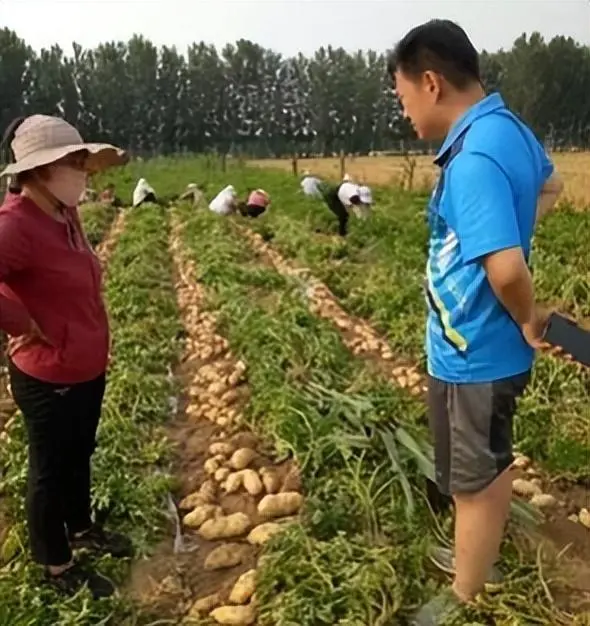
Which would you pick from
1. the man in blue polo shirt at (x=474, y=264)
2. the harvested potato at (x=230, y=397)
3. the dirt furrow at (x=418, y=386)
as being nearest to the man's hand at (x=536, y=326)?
the man in blue polo shirt at (x=474, y=264)

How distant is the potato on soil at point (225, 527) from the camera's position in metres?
3.12

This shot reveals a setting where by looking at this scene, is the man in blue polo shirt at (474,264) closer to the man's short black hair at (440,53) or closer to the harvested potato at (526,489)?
the man's short black hair at (440,53)

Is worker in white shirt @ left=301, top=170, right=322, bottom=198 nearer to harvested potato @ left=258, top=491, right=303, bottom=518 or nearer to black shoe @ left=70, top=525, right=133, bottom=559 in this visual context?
harvested potato @ left=258, top=491, right=303, bottom=518

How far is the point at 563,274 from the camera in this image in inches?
252

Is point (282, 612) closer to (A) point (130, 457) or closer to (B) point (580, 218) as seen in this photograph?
(A) point (130, 457)

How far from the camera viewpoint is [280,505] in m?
3.19

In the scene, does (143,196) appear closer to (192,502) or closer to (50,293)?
(192,502)

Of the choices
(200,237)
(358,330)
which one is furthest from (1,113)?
(358,330)

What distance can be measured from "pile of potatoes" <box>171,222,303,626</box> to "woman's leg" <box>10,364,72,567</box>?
0.50m

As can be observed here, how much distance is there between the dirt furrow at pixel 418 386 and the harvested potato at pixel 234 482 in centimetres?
108

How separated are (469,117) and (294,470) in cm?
183

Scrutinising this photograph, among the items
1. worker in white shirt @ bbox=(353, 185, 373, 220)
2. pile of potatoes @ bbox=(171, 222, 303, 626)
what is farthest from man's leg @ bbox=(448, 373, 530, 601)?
worker in white shirt @ bbox=(353, 185, 373, 220)

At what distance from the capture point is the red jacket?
2.43 metres

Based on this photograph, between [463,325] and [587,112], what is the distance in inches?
457
